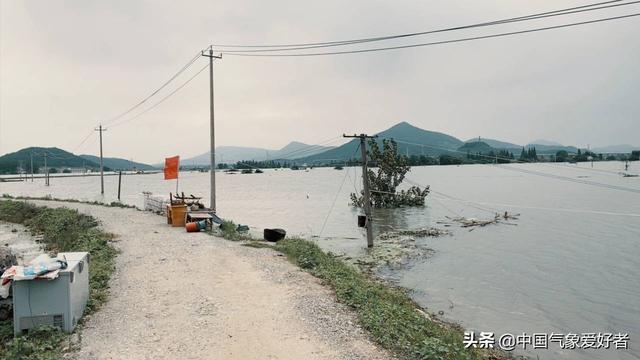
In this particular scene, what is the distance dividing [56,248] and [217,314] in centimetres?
1341

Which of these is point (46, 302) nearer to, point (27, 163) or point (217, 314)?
point (217, 314)

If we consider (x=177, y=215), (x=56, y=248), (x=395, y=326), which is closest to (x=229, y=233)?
(x=177, y=215)

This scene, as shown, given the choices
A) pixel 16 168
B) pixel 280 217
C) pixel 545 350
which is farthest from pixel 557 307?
pixel 16 168

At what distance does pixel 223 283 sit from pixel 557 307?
10893mm

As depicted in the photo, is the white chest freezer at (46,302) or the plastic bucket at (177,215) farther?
the plastic bucket at (177,215)

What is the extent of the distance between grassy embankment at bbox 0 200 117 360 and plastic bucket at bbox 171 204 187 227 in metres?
3.28

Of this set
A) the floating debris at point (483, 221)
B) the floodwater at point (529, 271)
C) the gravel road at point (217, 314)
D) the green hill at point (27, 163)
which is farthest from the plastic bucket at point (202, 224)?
the green hill at point (27, 163)

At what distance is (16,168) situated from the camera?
591 ft

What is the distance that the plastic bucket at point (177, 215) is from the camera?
807 inches

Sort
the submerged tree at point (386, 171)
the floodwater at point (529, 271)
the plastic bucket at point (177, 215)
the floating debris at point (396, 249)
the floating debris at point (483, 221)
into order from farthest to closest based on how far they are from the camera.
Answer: the submerged tree at point (386, 171) < the floating debris at point (483, 221) < the plastic bucket at point (177, 215) < the floating debris at point (396, 249) < the floodwater at point (529, 271)

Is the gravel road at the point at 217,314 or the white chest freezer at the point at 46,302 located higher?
the white chest freezer at the point at 46,302

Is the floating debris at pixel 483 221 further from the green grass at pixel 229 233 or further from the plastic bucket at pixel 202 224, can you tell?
the plastic bucket at pixel 202 224

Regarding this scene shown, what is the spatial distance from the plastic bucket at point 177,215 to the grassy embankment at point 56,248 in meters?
3.28

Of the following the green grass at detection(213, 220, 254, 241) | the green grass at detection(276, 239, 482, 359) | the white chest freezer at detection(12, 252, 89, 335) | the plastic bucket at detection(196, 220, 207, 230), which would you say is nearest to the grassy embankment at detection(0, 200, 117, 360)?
the white chest freezer at detection(12, 252, 89, 335)
